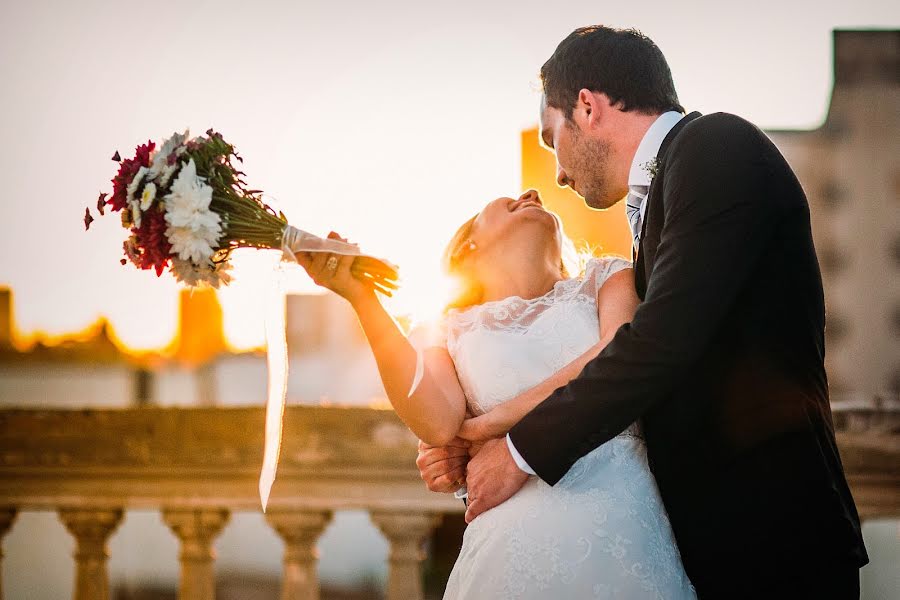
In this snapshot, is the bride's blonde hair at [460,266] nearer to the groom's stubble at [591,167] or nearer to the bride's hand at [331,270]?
the groom's stubble at [591,167]

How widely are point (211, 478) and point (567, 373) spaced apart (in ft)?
6.86

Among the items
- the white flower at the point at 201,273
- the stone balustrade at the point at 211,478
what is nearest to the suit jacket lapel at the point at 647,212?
the white flower at the point at 201,273

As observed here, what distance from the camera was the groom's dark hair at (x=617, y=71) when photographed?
Answer: 8.54ft

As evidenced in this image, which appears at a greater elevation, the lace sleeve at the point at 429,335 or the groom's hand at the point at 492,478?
the lace sleeve at the point at 429,335

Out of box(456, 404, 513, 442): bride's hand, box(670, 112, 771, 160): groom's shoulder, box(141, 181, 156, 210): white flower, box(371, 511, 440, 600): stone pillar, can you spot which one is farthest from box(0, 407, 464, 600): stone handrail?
box(670, 112, 771, 160): groom's shoulder

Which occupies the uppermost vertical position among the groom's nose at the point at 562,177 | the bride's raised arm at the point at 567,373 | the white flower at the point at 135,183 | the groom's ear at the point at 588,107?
the groom's ear at the point at 588,107

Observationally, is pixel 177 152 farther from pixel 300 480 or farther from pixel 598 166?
pixel 300 480

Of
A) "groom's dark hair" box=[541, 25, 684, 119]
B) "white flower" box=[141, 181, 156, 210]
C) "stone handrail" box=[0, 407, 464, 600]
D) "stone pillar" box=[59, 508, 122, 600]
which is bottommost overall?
"stone pillar" box=[59, 508, 122, 600]

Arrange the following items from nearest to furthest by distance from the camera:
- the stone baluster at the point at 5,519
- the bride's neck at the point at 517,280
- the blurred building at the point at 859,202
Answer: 1. the bride's neck at the point at 517,280
2. the stone baluster at the point at 5,519
3. the blurred building at the point at 859,202

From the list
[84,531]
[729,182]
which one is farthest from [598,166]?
[84,531]

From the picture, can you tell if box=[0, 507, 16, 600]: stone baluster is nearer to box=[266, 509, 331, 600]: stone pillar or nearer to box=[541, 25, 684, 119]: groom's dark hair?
box=[266, 509, 331, 600]: stone pillar

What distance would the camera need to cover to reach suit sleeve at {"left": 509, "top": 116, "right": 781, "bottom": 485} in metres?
2.12

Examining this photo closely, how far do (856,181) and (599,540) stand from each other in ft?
121

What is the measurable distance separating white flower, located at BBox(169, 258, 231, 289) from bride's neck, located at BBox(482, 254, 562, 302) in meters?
0.74
